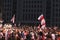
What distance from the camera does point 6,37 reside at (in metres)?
33.0

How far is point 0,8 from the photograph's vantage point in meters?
76.8

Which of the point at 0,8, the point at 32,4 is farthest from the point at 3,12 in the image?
the point at 32,4

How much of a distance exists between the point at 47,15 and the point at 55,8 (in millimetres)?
2053

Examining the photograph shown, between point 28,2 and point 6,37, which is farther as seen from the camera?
point 28,2

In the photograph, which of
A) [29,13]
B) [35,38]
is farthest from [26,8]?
[35,38]

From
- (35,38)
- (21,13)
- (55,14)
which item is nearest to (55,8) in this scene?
(55,14)

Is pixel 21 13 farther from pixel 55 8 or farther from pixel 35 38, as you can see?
pixel 35 38

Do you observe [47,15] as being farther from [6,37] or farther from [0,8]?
[6,37]

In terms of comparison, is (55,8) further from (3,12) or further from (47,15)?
(3,12)

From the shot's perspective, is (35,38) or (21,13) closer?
(35,38)

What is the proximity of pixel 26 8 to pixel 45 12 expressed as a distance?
13.0 ft

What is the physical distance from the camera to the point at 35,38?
110 ft

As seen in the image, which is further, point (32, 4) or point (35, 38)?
point (32, 4)

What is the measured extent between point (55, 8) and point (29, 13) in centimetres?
515
